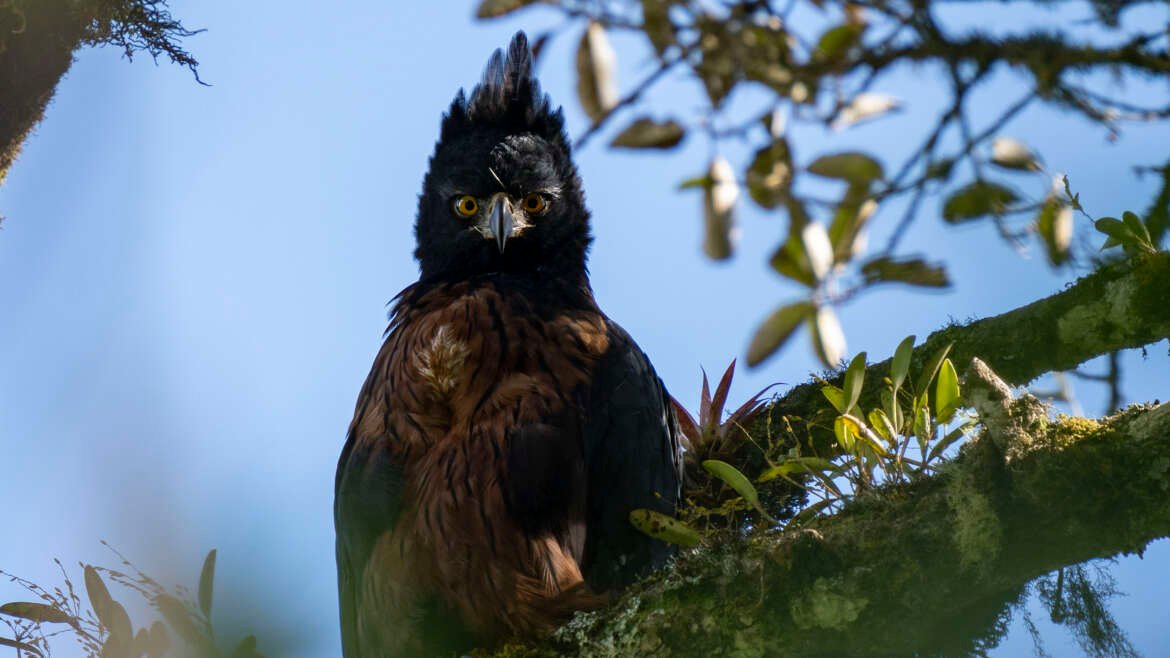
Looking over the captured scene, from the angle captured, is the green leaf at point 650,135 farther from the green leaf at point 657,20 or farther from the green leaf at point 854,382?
the green leaf at point 854,382

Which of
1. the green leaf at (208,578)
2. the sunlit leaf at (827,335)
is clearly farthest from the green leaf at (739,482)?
the green leaf at (208,578)

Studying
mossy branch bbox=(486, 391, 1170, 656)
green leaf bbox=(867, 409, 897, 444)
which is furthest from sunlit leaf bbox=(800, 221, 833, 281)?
green leaf bbox=(867, 409, 897, 444)

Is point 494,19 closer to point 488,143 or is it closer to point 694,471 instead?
point 694,471

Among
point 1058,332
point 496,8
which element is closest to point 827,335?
point 496,8

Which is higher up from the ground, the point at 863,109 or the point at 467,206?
the point at 467,206

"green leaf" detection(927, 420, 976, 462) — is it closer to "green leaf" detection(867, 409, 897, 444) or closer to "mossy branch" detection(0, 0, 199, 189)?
"green leaf" detection(867, 409, 897, 444)

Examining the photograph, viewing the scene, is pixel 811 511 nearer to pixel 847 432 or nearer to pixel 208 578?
pixel 847 432

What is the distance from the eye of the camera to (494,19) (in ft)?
6.45

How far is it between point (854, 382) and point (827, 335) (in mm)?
1437

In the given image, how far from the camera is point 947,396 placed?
127 inches

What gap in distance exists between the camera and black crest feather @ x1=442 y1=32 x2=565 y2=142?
16.8 ft

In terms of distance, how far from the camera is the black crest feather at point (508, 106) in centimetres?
511

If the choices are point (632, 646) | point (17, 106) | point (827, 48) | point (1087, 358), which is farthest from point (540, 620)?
point (17, 106)

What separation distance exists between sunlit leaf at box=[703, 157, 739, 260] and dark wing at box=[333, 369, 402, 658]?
2.17 m
